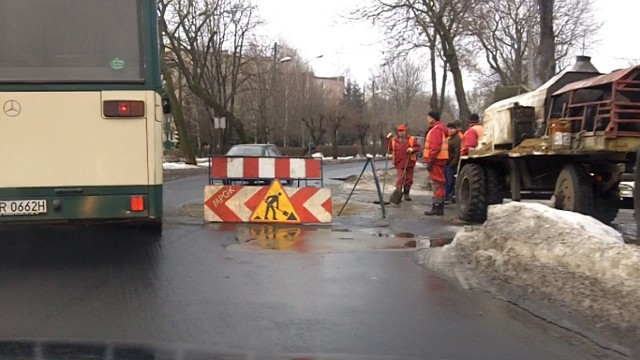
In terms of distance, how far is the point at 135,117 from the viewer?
6.83 metres

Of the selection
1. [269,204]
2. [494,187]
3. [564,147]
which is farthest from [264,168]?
[564,147]

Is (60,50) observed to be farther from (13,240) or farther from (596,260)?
(596,260)

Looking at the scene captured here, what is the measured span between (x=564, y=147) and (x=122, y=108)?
18.0 ft

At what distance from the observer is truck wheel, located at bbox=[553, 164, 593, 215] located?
8703mm

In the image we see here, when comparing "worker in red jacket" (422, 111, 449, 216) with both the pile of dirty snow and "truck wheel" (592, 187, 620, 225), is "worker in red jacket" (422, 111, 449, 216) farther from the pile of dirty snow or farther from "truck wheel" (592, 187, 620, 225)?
the pile of dirty snow

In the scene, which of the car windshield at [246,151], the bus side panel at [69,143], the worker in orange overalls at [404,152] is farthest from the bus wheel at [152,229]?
the car windshield at [246,151]

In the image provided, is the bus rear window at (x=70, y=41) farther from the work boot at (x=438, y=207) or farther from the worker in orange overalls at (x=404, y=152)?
the worker in orange overalls at (x=404, y=152)

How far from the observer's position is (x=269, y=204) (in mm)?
10859

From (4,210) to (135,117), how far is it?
5.24ft

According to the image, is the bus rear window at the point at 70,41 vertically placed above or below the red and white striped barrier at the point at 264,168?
above

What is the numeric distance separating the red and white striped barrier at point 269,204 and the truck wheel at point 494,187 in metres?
2.90

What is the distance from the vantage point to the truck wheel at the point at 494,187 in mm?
A: 11484

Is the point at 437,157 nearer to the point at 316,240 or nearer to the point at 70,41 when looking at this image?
the point at 316,240

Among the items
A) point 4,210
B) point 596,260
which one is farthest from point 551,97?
point 4,210
